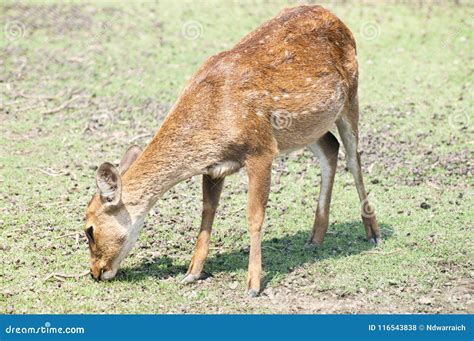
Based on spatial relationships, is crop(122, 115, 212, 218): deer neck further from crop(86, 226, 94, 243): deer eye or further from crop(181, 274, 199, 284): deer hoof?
crop(181, 274, 199, 284): deer hoof

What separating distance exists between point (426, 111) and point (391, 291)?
532 centimetres

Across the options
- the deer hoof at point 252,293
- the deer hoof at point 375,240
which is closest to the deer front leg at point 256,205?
the deer hoof at point 252,293

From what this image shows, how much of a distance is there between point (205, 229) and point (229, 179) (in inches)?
98.6

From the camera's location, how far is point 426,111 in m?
12.3

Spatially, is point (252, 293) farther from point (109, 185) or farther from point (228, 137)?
point (109, 185)

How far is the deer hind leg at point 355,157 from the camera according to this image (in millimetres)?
8453

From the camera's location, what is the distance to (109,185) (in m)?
7.19

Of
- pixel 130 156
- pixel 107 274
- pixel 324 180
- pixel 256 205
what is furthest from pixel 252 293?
pixel 324 180

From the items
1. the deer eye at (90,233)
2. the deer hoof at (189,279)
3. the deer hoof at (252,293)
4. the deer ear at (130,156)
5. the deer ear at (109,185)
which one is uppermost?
the deer ear at (130,156)

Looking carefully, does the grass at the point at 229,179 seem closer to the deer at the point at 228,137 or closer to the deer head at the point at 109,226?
the deer head at the point at 109,226

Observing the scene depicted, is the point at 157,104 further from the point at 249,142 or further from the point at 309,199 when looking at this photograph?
the point at 249,142

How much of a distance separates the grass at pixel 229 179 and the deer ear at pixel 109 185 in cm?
76

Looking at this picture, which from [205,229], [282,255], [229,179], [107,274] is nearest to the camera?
[107,274]

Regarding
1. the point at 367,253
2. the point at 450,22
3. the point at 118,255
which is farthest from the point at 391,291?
the point at 450,22
